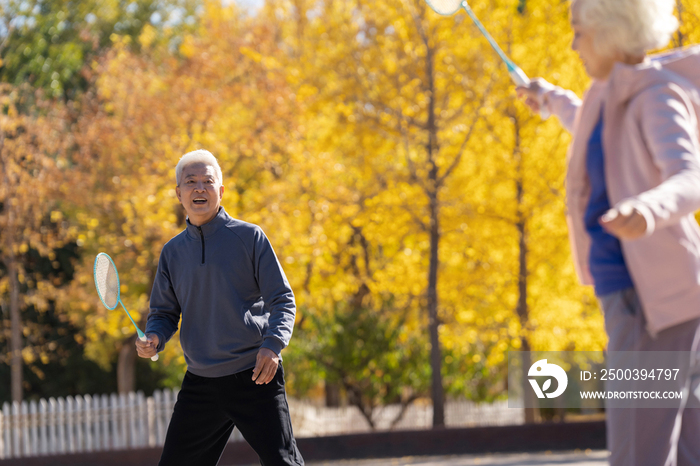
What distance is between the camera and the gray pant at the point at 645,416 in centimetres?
193

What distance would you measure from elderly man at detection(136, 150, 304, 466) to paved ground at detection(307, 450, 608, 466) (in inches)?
283

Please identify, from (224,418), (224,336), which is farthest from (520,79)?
(224,418)

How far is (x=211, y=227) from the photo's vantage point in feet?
11.2

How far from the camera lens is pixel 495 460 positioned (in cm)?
1023

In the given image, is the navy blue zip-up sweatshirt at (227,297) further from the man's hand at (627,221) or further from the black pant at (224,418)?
the man's hand at (627,221)

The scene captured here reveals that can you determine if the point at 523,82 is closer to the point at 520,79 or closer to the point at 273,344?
the point at 520,79

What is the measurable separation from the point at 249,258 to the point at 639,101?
1887 mm

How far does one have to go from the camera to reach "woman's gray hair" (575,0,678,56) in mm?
1967

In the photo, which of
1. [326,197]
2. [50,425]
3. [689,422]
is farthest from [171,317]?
[50,425]

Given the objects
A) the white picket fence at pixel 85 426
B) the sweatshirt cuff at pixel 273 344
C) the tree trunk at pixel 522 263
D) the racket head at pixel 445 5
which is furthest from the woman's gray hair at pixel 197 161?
the white picket fence at pixel 85 426

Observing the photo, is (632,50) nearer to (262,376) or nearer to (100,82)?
(262,376)

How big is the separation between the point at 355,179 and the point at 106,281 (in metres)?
11.5

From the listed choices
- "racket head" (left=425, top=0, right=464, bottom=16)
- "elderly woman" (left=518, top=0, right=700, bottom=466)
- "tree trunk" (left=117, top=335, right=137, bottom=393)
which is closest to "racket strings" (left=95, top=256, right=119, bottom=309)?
"racket head" (left=425, top=0, right=464, bottom=16)

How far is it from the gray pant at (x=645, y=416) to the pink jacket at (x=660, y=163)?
5 centimetres
